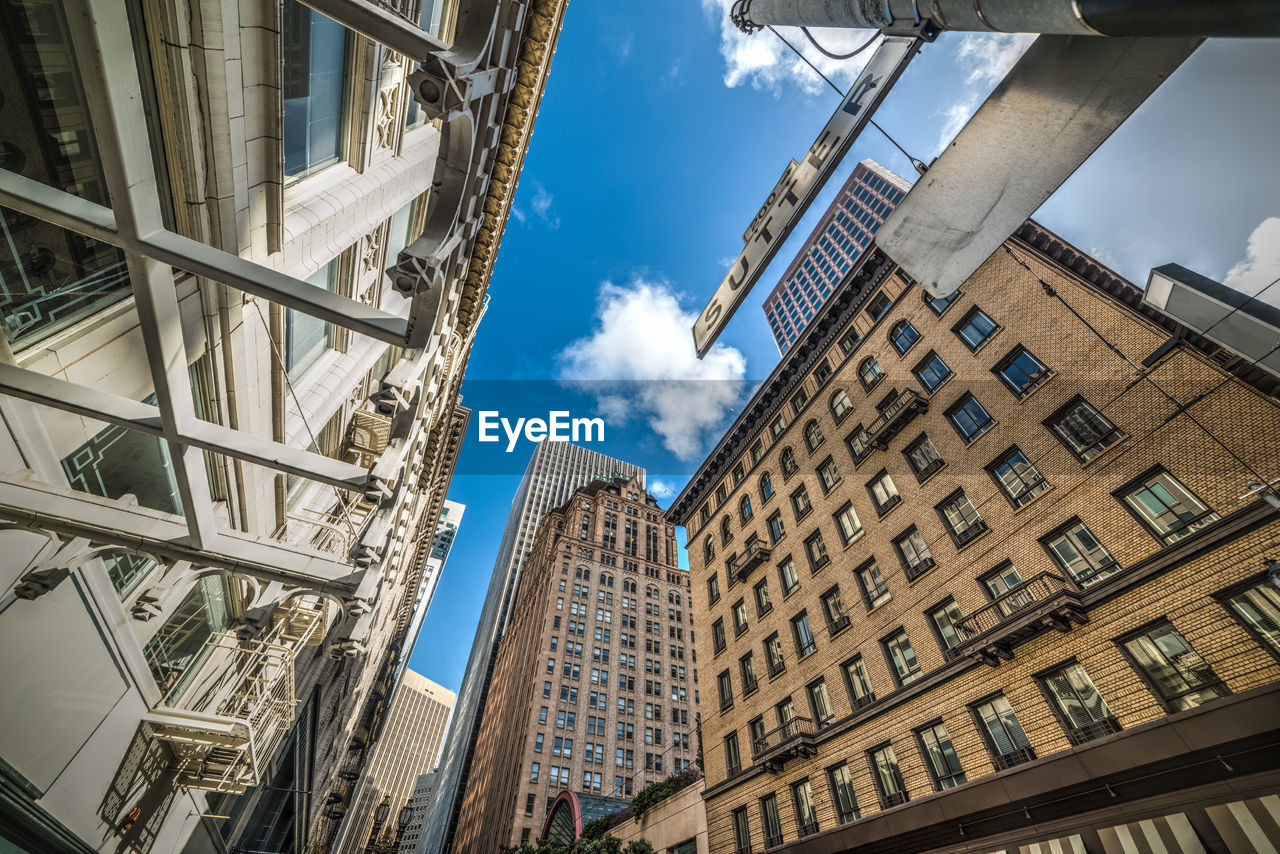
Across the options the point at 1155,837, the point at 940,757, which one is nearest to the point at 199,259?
the point at 1155,837

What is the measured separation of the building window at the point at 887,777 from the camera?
1694 centimetres

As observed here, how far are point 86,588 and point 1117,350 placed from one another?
24.0m

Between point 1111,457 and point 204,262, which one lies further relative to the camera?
point 1111,457

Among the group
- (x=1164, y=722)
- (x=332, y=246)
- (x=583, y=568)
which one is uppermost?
(x=583, y=568)

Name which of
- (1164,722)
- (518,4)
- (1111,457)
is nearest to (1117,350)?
(1111,457)

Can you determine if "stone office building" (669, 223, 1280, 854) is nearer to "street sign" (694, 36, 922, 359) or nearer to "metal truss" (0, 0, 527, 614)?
"street sign" (694, 36, 922, 359)

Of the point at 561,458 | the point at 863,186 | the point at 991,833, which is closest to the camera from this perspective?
the point at 991,833

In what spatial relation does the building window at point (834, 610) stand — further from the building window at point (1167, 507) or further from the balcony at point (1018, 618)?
the building window at point (1167, 507)

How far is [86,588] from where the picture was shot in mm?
7453

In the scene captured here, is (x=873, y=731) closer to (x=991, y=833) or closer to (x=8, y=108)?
(x=991, y=833)

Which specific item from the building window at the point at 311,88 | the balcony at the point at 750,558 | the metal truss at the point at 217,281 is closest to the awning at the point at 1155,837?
the metal truss at the point at 217,281

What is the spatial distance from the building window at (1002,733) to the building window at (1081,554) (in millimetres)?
4040

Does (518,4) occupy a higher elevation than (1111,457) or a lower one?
lower

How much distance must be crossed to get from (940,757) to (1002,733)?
216cm
